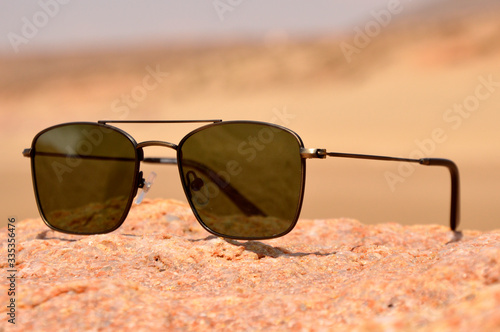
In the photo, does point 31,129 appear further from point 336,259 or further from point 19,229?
point 336,259

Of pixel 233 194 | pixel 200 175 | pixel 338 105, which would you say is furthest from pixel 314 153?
pixel 338 105

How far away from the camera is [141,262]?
1.41 metres

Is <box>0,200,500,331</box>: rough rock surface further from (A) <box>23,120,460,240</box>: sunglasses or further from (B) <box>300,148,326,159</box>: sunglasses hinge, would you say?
(B) <box>300,148,326,159</box>: sunglasses hinge

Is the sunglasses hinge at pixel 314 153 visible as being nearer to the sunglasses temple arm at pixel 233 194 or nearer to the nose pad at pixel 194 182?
the sunglasses temple arm at pixel 233 194

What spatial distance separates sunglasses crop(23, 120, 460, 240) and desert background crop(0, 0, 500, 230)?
2749 millimetres

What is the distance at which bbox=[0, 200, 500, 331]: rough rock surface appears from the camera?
0.91 m

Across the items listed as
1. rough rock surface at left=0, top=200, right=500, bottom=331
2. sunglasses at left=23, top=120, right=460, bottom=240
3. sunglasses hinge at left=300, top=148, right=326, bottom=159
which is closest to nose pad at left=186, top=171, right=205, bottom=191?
sunglasses at left=23, top=120, right=460, bottom=240

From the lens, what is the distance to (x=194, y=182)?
1.81 meters

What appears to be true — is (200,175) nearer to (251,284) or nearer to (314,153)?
(314,153)

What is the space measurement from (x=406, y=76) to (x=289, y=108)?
3.78m

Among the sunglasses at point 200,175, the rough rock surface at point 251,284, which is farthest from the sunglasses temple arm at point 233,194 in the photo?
the rough rock surface at point 251,284

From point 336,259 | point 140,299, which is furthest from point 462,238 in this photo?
point 140,299

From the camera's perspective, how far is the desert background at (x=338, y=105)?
5.59m

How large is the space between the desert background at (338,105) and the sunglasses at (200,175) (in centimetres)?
275
